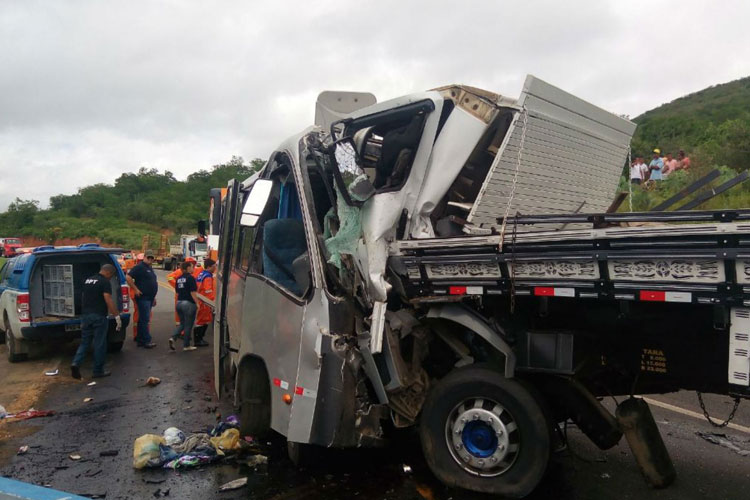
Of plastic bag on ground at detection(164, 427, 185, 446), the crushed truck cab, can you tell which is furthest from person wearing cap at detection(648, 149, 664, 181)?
plastic bag on ground at detection(164, 427, 185, 446)

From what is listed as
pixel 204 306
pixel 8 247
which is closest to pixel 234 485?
pixel 204 306

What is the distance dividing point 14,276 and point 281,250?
7071mm

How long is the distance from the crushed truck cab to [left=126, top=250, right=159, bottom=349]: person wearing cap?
20.7 feet

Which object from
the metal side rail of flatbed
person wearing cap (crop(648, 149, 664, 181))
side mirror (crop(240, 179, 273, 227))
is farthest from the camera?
person wearing cap (crop(648, 149, 664, 181))

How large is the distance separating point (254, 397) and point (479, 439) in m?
2.01

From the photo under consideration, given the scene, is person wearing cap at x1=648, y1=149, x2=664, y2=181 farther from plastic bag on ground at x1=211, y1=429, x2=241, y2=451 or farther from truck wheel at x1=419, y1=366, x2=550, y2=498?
plastic bag on ground at x1=211, y1=429, x2=241, y2=451

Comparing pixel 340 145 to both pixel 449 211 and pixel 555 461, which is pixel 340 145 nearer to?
pixel 449 211

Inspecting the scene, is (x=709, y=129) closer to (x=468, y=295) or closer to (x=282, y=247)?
(x=282, y=247)

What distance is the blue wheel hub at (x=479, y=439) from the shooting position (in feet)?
11.6

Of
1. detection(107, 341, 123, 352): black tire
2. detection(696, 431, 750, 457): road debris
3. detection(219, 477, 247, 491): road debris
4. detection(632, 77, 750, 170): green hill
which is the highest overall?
detection(632, 77, 750, 170): green hill

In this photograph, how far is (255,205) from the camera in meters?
4.30

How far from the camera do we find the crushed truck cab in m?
3.13

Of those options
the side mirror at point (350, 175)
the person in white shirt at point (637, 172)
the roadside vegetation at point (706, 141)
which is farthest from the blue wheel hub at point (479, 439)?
the person in white shirt at point (637, 172)

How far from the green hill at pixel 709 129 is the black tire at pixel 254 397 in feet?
48.6
